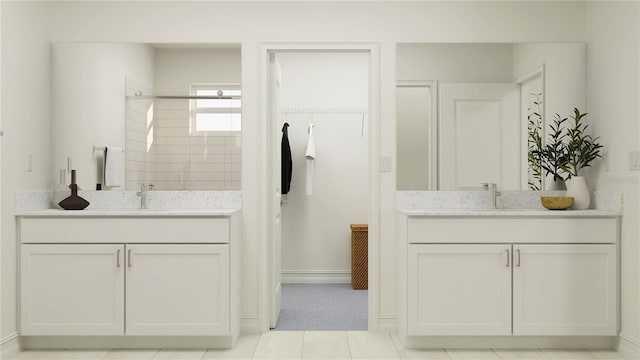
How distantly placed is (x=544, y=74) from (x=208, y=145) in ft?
7.39

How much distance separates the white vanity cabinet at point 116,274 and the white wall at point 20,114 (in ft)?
0.31

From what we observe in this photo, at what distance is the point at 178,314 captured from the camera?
3.12 metres

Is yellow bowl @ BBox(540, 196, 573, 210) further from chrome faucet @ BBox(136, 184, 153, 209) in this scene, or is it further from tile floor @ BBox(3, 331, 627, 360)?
chrome faucet @ BBox(136, 184, 153, 209)

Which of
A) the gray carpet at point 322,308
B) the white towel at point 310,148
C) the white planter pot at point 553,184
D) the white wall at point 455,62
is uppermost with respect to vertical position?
the white wall at point 455,62

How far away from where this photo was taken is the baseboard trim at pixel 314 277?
529 cm

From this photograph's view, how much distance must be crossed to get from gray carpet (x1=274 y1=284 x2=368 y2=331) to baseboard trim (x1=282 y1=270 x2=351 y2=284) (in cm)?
8

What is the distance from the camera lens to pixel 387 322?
3.54 m

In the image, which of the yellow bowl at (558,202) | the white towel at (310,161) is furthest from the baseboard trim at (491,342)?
the white towel at (310,161)

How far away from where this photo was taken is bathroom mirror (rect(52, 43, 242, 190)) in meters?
3.51

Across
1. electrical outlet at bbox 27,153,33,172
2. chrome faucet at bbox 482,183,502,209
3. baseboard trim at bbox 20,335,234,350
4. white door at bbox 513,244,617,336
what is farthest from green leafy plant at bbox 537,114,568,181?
electrical outlet at bbox 27,153,33,172

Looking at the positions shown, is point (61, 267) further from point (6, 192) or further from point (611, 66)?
point (611, 66)

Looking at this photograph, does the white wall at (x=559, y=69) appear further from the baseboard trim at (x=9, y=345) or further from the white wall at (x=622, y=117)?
the baseboard trim at (x=9, y=345)

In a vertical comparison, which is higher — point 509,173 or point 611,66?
point 611,66

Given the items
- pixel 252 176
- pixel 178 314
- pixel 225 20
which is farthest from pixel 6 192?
pixel 225 20
